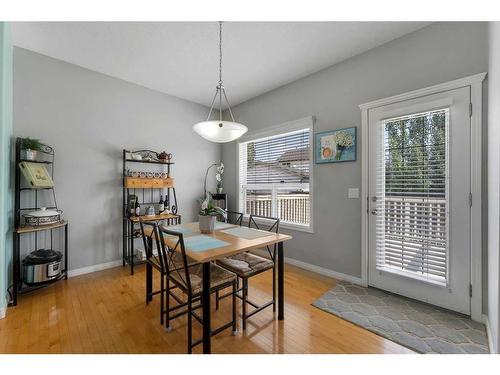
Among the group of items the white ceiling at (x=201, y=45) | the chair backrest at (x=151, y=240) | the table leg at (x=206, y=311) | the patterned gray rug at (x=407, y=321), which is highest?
the white ceiling at (x=201, y=45)

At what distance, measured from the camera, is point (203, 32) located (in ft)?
7.02

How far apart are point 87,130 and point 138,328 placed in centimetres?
244

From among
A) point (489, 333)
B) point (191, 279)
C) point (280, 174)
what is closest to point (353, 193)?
point (280, 174)

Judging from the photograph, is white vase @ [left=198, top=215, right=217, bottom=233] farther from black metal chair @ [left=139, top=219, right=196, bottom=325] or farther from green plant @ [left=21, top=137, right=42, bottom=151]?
green plant @ [left=21, top=137, right=42, bottom=151]

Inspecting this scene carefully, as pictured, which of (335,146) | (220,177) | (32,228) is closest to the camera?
(32,228)

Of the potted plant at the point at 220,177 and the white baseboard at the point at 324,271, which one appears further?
the potted plant at the point at 220,177

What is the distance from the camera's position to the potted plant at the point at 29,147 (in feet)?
7.33

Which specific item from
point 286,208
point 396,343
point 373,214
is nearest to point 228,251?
point 396,343

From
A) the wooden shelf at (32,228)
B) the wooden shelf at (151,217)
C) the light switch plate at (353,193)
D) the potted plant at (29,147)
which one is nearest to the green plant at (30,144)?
the potted plant at (29,147)

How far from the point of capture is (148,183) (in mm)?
3102

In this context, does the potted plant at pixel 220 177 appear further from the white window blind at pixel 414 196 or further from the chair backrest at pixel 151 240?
the white window blind at pixel 414 196

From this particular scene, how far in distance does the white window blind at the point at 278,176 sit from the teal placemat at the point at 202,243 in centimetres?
166

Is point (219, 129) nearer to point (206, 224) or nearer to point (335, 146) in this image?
point (206, 224)
